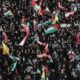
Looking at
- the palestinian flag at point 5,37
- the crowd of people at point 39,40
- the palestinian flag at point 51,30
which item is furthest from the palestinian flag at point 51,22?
the palestinian flag at point 5,37

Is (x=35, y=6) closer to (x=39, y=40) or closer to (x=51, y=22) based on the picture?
(x=51, y=22)

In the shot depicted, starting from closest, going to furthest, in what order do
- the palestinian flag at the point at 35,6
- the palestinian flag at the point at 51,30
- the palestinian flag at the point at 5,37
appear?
the palestinian flag at the point at 5,37 < the palestinian flag at the point at 51,30 < the palestinian flag at the point at 35,6

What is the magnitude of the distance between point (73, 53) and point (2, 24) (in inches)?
163

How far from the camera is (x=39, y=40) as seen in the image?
98.8ft

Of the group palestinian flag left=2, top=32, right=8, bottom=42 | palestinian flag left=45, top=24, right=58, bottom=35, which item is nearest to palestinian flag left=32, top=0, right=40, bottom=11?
palestinian flag left=45, top=24, right=58, bottom=35

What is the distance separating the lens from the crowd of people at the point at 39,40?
2812 centimetres

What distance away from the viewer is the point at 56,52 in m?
29.1

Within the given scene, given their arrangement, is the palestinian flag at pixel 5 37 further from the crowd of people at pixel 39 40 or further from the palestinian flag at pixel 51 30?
the palestinian flag at pixel 51 30

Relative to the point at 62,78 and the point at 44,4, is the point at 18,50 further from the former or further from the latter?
the point at 44,4

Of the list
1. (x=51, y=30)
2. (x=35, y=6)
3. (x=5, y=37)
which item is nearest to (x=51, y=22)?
(x=51, y=30)

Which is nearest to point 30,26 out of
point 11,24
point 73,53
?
point 11,24

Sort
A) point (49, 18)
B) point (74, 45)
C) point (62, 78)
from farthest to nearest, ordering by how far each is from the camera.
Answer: point (49, 18) → point (74, 45) → point (62, 78)

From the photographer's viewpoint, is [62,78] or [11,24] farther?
[11,24]

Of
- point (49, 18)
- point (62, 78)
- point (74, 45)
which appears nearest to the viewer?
point (62, 78)
